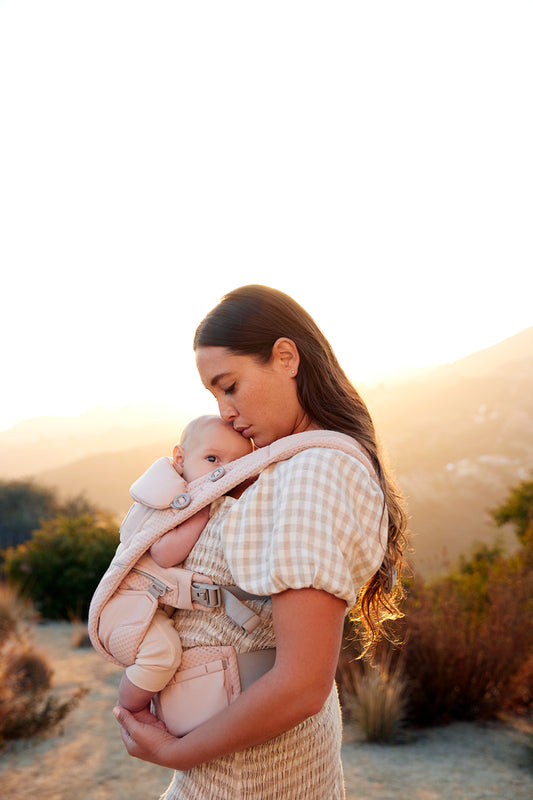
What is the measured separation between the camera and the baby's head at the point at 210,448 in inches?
64.2

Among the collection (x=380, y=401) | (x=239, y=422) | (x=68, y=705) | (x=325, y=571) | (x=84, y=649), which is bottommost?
(x=380, y=401)

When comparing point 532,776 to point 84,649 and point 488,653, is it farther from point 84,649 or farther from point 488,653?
point 84,649

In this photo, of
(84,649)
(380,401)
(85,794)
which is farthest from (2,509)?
(380,401)

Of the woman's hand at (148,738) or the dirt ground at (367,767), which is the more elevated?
the woman's hand at (148,738)

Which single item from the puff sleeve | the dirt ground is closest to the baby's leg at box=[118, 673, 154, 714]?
the puff sleeve

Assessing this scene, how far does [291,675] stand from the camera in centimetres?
108

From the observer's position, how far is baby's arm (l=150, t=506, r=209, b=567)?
4.54 ft

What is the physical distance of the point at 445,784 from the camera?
468cm

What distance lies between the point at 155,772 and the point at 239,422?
493cm

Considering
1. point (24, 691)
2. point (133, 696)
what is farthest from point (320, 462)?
point (24, 691)

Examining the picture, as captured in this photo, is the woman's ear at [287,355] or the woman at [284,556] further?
the woman's ear at [287,355]

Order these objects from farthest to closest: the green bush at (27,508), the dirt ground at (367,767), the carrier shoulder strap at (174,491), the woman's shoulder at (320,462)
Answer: the green bush at (27,508) < the dirt ground at (367,767) < the carrier shoulder strap at (174,491) < the woman's shoulder at (320,462)

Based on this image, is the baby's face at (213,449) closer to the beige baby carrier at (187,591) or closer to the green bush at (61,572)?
the beige baby carrier at (187,591)

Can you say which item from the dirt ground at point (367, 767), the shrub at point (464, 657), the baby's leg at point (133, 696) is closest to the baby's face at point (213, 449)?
the baby's leg at point (133, 696)
